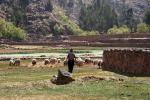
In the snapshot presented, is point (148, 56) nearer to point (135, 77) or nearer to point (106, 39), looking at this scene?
point (135, 77)

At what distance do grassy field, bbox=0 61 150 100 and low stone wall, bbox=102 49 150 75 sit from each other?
230cm

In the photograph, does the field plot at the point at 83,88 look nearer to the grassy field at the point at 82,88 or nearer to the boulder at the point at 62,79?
the grassy field at the point at 82,88

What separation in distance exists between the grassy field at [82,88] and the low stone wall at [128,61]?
2304 mm

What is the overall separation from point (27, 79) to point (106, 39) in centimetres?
7942

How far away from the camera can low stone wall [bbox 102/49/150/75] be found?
39.4 meters

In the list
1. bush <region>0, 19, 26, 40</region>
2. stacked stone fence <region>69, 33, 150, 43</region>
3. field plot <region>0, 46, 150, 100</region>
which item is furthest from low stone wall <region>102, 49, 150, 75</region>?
bush <region>0, 19, 26, 40</region>

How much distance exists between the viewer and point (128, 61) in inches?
1644

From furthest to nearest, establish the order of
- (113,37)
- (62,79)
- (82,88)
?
(113,37)
(62,79)
(82,88)

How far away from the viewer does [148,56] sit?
39.1 metres

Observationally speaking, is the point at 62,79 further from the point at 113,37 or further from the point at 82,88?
the point at 113,37

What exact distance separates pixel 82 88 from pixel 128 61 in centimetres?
1071

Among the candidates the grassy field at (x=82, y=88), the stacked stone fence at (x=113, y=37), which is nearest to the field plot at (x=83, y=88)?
the grassy field at (x=82, y=88)

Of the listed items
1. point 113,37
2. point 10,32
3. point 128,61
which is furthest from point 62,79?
point 10,32

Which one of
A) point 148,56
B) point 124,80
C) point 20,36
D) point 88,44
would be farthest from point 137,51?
point 20,36
